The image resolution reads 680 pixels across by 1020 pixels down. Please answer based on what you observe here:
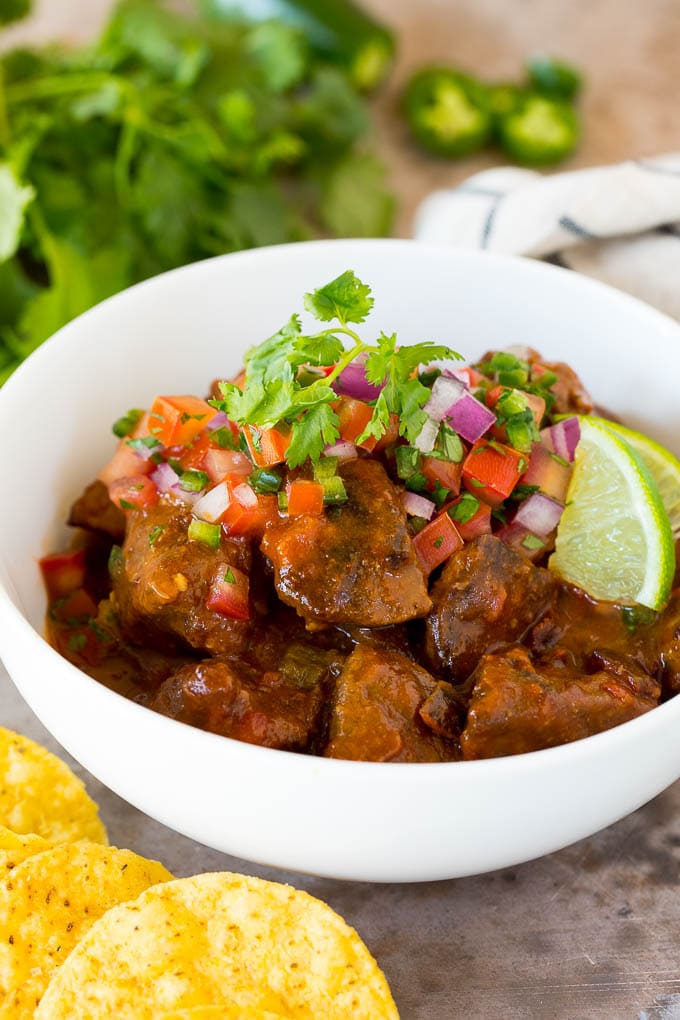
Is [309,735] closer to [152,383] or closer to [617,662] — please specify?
[617,662]

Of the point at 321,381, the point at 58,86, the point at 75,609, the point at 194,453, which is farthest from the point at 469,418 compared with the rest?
the point at 58,86

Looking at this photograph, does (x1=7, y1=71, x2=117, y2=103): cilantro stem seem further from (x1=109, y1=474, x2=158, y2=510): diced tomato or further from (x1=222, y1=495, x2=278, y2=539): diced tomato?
(x1=222, y1=495, x2=278, y2=539): diced tomato

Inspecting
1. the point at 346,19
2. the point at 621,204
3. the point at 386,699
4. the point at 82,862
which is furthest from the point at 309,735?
the point at 346,19

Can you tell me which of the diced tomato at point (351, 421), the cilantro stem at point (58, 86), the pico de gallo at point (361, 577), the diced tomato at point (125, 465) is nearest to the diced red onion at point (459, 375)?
the pico de gallo at point (361, 577)

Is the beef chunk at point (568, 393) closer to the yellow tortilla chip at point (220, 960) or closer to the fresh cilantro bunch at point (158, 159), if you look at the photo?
the yellow tortilla chip at point (220, 960)

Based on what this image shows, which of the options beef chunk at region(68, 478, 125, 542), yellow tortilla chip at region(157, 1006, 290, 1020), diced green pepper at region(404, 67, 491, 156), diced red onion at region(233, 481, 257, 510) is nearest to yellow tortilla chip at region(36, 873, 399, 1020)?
yellow tortilla chip at region(157, 1006, 290, 1020)

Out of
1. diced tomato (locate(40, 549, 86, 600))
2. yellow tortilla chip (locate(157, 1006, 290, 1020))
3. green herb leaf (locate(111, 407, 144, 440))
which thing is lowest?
yellow tortilla chip (locate(157, 1006, 290, 1020))
